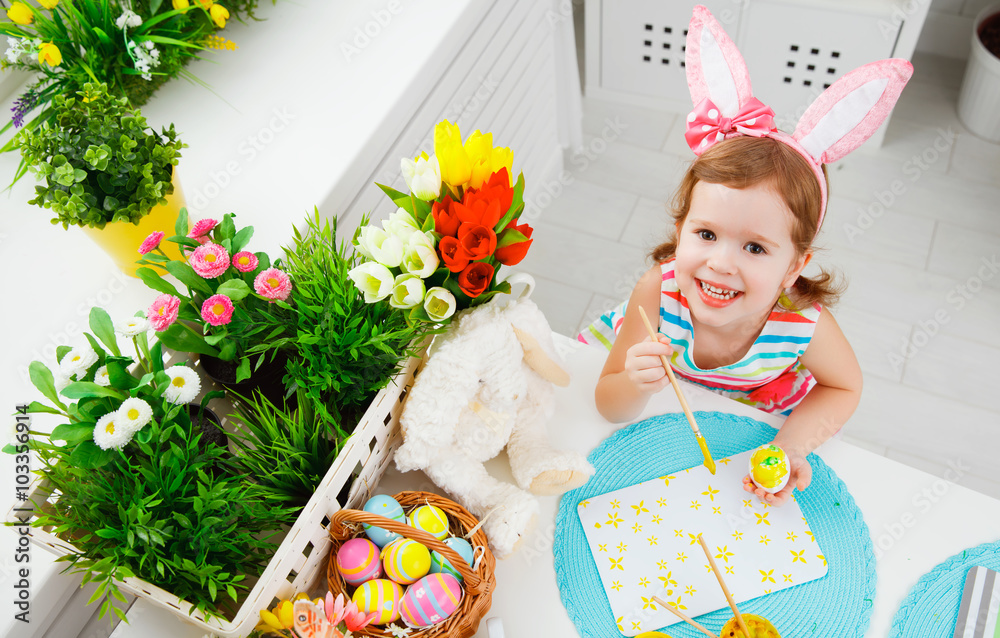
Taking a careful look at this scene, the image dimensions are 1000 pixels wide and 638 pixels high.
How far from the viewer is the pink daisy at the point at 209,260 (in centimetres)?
82

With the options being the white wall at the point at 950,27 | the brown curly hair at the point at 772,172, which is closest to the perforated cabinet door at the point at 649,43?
the white wall at the point at 950,27

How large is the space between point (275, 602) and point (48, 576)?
29 cm

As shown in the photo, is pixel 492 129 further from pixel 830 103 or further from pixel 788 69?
pixel 788 69

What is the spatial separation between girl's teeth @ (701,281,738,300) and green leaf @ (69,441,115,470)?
2.60 ft

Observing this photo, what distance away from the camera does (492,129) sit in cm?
175

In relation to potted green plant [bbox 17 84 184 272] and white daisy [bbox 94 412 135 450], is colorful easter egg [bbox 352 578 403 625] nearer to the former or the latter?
white daisy [bbox 94 412 135 450]

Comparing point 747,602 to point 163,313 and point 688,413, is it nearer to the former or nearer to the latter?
point 688,413

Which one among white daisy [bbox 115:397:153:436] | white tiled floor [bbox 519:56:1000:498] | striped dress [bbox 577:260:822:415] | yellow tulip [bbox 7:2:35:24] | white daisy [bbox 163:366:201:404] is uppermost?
yellow tulip [bbox 7:2:35:24]

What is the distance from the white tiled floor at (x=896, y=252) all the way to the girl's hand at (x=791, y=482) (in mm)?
971

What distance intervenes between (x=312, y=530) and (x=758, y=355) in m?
0.76

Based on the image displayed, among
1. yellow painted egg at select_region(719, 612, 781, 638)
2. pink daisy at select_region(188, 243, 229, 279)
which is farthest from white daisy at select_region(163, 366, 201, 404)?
yellow painted egg at select_region(719, 612, 781, 638)

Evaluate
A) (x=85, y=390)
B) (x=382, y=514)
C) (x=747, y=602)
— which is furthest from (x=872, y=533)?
(x=85, y=390)

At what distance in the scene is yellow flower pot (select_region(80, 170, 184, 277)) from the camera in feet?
3.38

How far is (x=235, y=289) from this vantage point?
836 mm
